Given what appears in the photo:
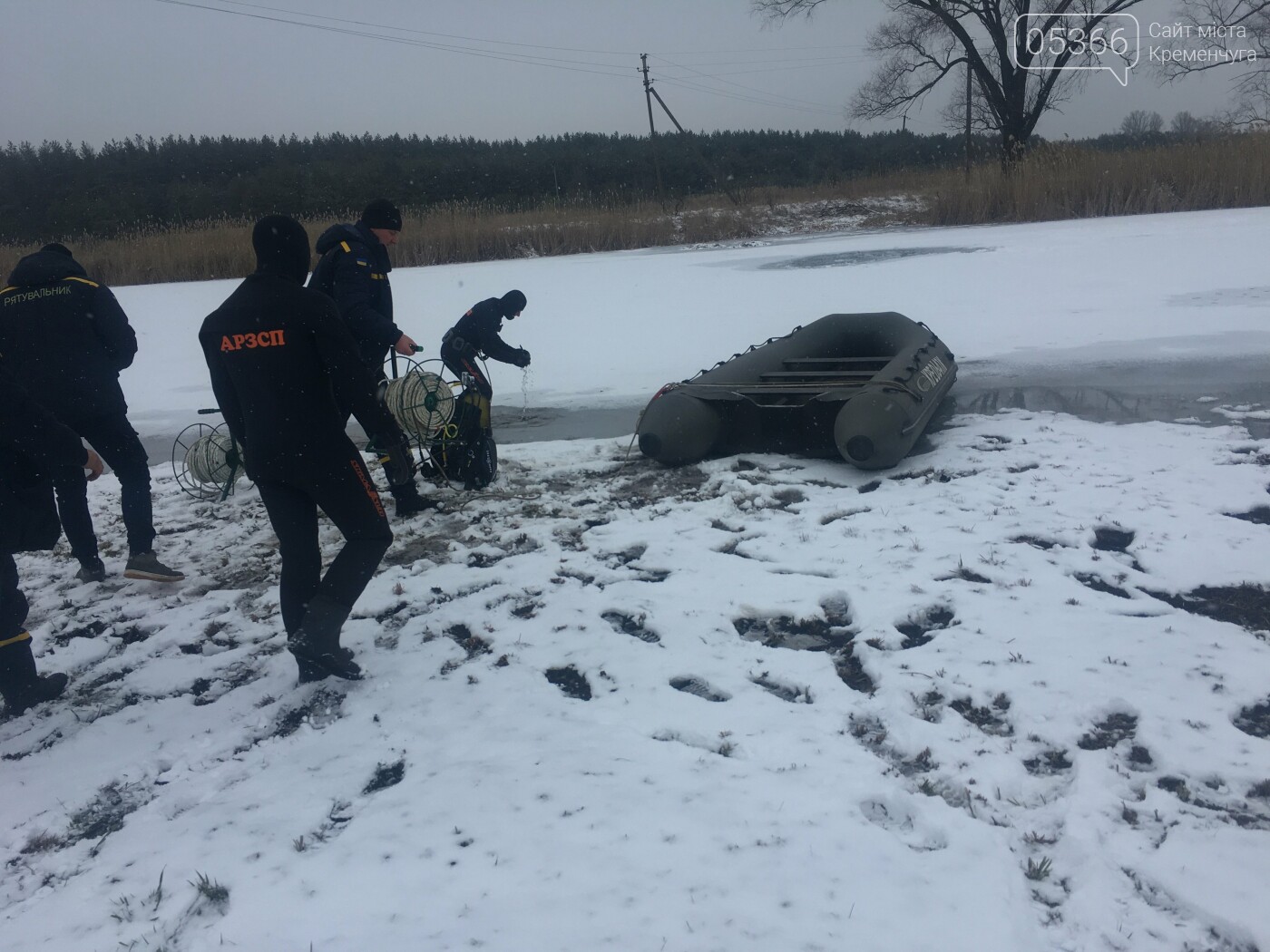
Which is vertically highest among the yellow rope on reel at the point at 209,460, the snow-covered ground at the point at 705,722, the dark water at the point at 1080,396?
the yellow rope on reel at the point at 209,460

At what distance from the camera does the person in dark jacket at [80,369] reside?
3.83 meters

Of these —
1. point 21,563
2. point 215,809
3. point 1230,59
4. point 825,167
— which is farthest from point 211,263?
point 825,167

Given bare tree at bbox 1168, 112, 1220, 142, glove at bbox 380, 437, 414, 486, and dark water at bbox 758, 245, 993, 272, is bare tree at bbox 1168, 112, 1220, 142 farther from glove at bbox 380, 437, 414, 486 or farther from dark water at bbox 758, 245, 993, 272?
glove at bbox 380, 437, 414, 486

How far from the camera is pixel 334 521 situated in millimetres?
2953

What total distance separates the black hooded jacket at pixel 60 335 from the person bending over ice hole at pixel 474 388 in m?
1.64

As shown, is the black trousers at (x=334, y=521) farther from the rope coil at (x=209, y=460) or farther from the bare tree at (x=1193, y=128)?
the bare tree at (x=1193, y=128)

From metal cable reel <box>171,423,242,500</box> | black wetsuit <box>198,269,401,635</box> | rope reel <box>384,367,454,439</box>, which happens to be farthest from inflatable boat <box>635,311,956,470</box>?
metal cable reel <box>171,423,242,500</box>

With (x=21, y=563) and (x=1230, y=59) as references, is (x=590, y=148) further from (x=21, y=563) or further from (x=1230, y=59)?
(x=21, y=563)

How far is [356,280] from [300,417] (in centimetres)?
171

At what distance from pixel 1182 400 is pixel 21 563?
680 centimetres

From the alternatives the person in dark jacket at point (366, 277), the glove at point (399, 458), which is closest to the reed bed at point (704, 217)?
the person in dark jacket at point (366, 277)

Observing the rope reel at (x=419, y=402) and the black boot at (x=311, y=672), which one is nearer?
the black boot at (x=311, y=672)

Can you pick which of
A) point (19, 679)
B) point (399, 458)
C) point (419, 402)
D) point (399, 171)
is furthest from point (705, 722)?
point (399, 171)

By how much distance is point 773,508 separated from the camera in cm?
431
